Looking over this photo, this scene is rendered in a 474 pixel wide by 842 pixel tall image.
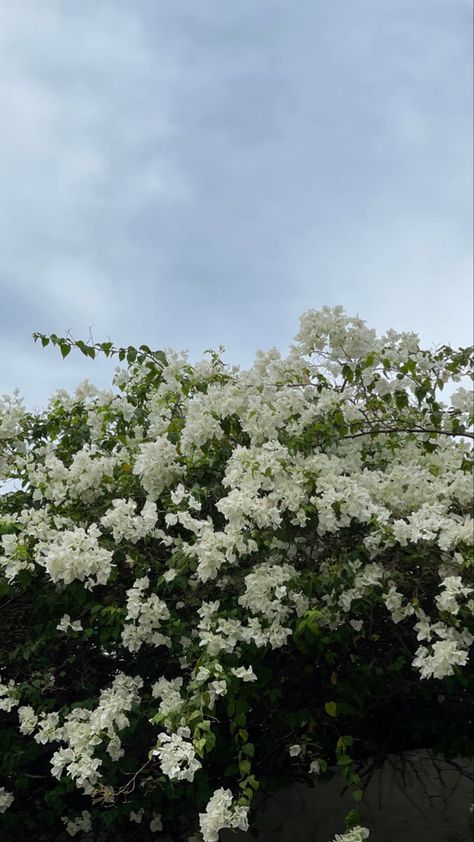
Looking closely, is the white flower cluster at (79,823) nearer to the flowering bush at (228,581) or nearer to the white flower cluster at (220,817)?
the flowering bush at (228,581)

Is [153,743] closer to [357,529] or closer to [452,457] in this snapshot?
[357,529]

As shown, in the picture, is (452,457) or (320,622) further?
(452,457)

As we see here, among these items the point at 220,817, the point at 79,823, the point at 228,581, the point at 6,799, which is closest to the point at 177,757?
the point at 220,817

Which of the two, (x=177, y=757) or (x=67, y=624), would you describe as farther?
(x=67, y=624)

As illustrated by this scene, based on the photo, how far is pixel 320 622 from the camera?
3859 millimetres

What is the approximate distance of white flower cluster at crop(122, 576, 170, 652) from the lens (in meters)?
3.81

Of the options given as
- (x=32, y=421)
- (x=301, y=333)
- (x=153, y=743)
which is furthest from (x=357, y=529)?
(x=32, y=421)

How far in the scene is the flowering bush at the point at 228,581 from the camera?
366 cm

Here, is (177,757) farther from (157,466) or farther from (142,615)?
(157,466)

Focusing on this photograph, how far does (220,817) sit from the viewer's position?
3455mm

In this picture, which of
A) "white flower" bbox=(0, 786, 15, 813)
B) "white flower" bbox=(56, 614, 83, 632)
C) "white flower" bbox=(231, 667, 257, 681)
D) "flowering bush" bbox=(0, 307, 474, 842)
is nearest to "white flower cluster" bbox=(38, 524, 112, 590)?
"flowering bush" bbox=(0, 307, 474, 842)

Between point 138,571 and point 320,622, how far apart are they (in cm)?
81

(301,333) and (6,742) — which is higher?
(301,333)

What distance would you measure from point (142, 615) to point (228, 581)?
39 cm
